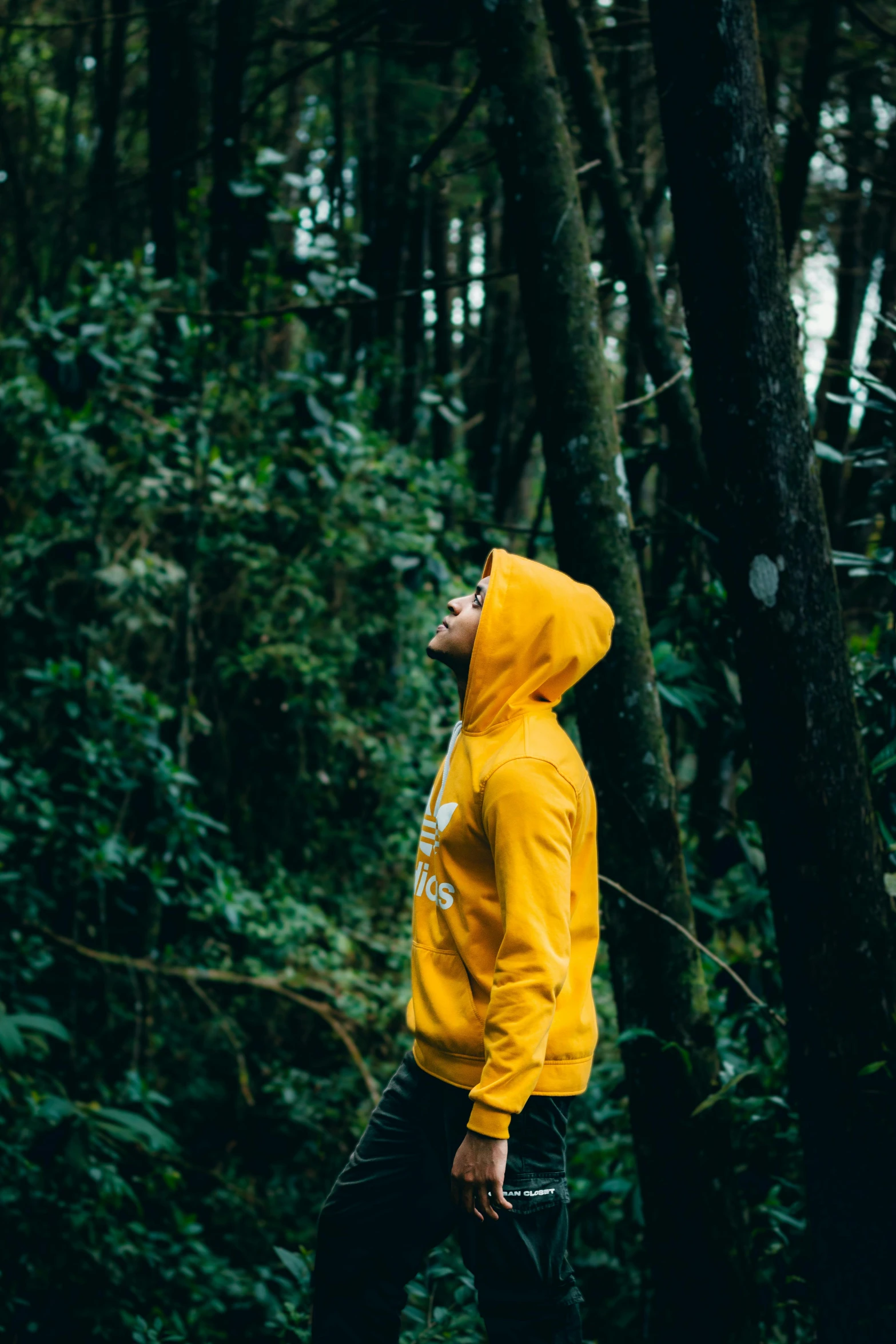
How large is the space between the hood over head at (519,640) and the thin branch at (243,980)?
9.92 feet

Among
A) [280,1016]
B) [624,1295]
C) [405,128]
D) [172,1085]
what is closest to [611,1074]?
[624,1295]

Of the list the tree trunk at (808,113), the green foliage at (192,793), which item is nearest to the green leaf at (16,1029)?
the green foliage at (192,793)

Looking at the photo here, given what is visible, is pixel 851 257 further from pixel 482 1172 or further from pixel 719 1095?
pixel 482 1172

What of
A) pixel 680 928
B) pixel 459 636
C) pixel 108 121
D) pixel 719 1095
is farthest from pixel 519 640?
pixel 108 121

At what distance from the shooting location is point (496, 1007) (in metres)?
1.73

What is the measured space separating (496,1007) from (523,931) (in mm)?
139

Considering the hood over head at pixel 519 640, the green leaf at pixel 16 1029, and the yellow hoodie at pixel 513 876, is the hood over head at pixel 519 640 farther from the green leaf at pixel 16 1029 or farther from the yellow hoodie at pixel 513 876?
the green leaf at pixel 16 1029

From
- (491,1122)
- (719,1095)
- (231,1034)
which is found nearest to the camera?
(491,1122)

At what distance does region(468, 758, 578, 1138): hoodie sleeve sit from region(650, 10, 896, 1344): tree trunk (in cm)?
67

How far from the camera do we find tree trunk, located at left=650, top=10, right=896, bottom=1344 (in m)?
2.17

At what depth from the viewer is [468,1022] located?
6.23 ft

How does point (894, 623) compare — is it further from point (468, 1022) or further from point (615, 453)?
point (468, 1022)

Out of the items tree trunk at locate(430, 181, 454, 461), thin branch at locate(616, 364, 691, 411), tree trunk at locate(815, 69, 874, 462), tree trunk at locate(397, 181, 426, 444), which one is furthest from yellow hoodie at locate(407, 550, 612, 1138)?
tree trunk at locate(430, 181, 454, 461)

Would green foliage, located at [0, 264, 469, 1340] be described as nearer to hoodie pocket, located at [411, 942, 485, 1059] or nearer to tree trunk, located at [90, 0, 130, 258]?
hoodie pocket, located at [411, 942, 485, 1059]
